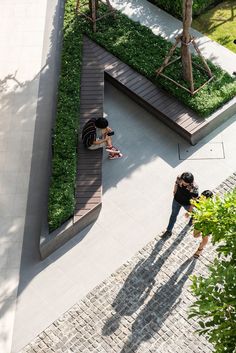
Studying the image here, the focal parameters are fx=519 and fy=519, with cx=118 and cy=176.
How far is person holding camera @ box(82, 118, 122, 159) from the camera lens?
10531 millimetres

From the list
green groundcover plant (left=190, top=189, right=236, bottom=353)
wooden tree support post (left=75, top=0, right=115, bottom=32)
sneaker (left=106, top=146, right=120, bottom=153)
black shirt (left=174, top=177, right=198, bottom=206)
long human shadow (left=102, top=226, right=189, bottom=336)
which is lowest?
A: green groundcover plant (left=190, top=189, right=236, bottom=353)

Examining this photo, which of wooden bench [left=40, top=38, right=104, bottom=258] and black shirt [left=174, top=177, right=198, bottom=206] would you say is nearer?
black shirt [left=174, top=177, right=198, bottom=206]

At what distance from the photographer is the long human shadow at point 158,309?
8742 millimetres

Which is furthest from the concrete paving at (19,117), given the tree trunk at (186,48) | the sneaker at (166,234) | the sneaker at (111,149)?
the tree trunk at (186,48)

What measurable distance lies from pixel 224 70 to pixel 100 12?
3.86 metres

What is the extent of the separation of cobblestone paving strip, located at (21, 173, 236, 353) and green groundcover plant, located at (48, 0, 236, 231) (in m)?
1.65

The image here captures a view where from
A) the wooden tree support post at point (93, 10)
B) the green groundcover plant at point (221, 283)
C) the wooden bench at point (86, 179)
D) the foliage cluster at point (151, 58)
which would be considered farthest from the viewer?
the wooden tree support post at point (93, 10)

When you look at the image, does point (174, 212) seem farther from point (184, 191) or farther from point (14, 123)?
point (14, 123)

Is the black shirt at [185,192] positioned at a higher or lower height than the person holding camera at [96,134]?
lower

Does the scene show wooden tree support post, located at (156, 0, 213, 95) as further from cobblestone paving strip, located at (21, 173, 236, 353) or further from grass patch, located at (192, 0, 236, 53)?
cobblestone paving strip, located at (21, 173, 236, 353)

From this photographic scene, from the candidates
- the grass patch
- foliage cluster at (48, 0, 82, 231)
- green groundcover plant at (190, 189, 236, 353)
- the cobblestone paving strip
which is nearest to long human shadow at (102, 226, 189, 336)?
the cobblestone paving strip

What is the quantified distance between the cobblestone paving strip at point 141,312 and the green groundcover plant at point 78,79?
165cm

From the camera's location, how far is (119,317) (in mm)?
8992

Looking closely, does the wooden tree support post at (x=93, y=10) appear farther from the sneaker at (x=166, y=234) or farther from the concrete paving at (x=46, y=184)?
the sneaker at (x=166, y=234)
